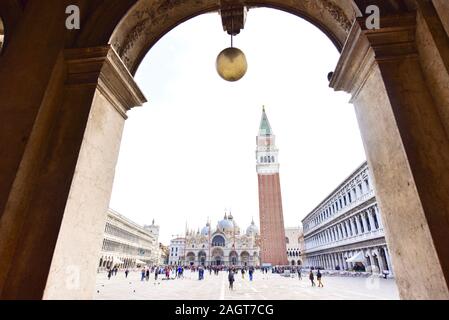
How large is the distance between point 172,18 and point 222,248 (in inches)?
3173

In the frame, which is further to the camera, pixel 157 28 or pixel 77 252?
pixel 157 28

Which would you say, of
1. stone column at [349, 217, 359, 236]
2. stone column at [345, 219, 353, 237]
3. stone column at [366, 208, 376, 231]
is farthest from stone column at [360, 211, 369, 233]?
stone column at [345, 219, 353, 237]

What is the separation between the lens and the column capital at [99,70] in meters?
2.45

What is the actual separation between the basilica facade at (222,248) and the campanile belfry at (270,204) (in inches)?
838

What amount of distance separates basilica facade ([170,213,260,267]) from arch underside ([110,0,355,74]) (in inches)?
3111

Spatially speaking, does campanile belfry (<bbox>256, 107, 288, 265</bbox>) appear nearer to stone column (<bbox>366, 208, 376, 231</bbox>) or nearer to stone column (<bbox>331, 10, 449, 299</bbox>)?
stone column (<bbox>366, 208, 376, 231</bbox>)

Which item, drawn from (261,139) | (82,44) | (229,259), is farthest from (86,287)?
(229,259)

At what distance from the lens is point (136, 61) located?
316 centimetres

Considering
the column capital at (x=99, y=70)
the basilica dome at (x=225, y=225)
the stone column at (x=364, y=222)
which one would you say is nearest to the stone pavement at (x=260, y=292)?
the stone column at (x=364, y=222)

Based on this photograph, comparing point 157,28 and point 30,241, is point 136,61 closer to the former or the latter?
point 157,28

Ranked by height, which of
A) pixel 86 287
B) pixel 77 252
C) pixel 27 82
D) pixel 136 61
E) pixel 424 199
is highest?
pixel 136 61

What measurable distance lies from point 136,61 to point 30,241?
87.8 inches

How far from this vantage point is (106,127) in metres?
2.51

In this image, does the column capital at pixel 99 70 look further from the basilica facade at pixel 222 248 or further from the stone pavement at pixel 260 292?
the basilica facade at pixel 222 248
